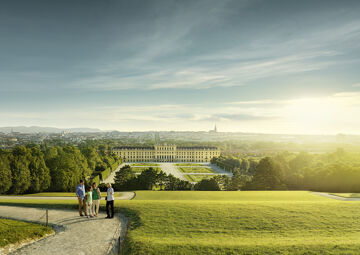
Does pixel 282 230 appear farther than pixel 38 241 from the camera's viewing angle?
Yes

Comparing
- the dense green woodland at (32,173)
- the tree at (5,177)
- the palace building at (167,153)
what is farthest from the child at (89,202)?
the palace building at (167,153)

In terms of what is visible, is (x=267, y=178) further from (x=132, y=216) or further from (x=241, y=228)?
(x=132, y=216)

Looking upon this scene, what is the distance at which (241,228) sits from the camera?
10125 mm

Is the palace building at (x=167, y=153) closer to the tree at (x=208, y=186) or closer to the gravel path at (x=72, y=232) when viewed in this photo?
the tree at (x=208, y=186)

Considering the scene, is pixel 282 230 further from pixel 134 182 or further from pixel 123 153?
pixel 123 153

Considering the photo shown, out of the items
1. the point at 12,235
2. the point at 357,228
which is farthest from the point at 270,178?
the point at 12,235

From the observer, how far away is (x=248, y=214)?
11.5 meters

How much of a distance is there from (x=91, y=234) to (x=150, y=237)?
8.84 feet

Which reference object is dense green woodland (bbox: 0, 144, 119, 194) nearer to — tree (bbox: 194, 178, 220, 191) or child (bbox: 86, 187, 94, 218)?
tree (bbox: 194, 178, 220, 191)

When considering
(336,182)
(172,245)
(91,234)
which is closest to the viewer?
(172,245)

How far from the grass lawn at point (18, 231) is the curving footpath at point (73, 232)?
1.39 feet

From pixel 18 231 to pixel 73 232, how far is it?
212cm

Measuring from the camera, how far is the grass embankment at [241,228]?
812cm

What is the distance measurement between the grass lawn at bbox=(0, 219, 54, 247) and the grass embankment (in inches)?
142
